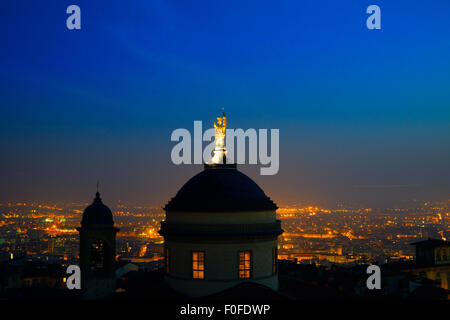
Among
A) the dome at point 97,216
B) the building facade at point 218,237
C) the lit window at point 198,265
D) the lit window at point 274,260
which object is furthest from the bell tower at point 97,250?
the lit window at point 274,260

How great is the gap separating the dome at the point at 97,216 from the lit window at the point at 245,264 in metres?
9.82

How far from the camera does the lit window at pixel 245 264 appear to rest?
1101 inches

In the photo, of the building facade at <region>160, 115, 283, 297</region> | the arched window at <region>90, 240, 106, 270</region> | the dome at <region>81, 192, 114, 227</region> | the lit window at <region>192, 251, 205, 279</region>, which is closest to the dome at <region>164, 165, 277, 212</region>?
the building facade at <region>160, 115, 283, 297</region>

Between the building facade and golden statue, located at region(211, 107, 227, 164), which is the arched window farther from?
golden statue, located at region(211, 107, 227, 164)

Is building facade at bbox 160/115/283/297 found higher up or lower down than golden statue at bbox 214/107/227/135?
lower down

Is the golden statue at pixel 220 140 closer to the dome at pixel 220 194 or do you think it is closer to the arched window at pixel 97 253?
the dome at pixel 220 194

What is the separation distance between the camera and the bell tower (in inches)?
1307

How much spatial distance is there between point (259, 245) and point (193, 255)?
11.5 ft

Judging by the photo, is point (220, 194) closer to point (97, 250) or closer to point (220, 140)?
point (220, 140)

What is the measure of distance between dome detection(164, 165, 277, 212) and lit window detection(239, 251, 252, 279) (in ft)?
7.66
